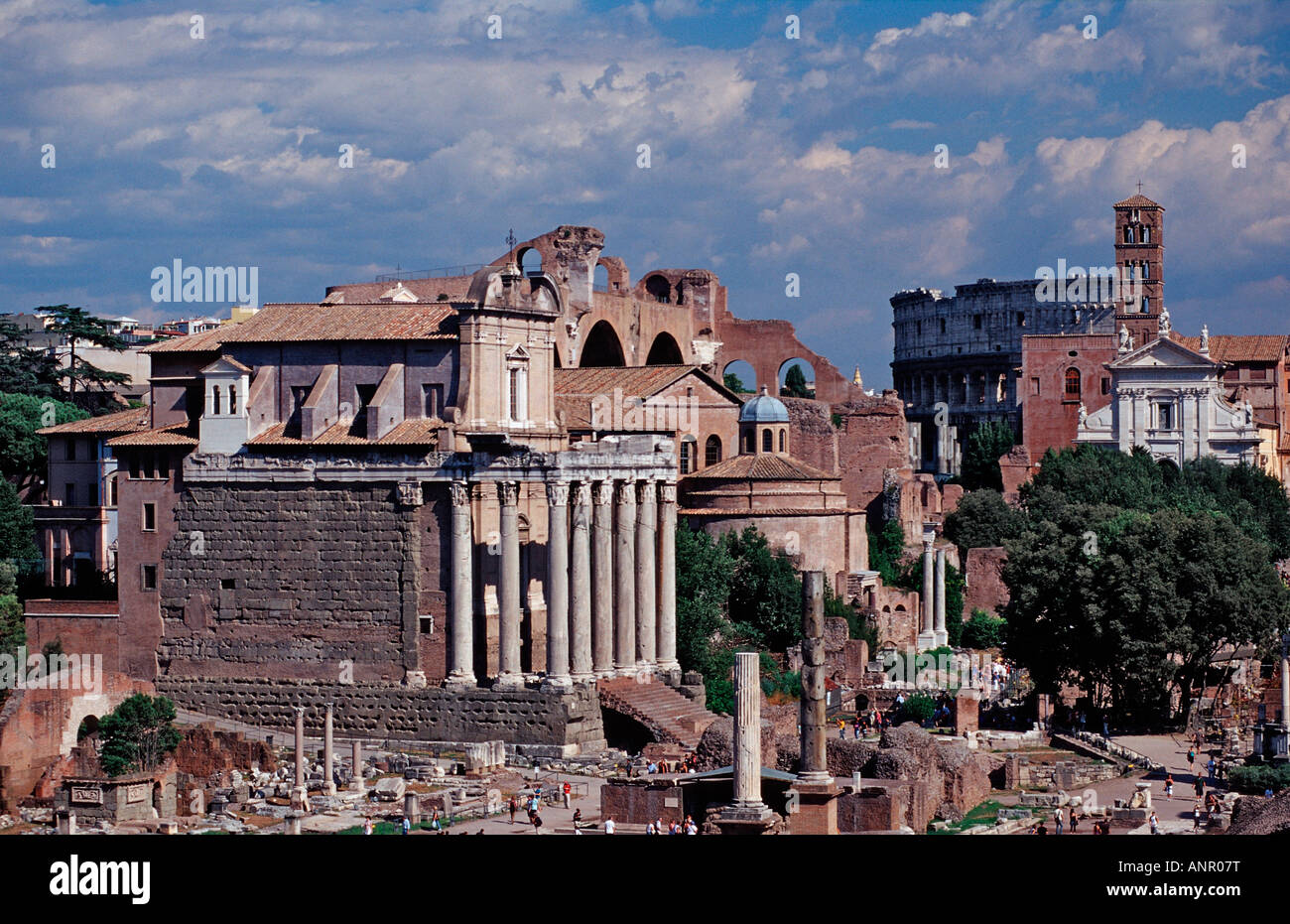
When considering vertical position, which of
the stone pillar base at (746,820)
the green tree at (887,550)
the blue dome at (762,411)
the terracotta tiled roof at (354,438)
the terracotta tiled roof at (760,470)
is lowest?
the stone pillar base at (746,820)

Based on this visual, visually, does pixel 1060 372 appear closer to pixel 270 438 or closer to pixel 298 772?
pixel 270 438

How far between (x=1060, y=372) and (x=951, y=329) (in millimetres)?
64370

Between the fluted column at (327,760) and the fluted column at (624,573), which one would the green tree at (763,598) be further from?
the fluted column at (327,760)

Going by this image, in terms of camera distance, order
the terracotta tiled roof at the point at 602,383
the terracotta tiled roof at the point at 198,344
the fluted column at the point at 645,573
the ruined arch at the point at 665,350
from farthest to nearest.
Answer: the ruined arch at the point at 665,350 → the terracotta tiled roof at the point at 602,383 → the terracotta tiled roof at the point at 198,344 → the fluted column at the point at 645,573

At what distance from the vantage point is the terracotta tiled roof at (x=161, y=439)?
58.4 metres

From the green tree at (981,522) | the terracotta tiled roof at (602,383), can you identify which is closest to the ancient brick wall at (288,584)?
the terracotta tiled roof at (602,383)

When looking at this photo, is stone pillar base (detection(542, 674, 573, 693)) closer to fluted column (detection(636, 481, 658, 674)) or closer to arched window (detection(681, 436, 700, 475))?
fluted column (detection(636, 481, 658, 674))

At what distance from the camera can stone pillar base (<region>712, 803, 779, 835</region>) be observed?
41.0 m

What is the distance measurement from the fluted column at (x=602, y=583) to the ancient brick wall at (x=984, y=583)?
27824 mm

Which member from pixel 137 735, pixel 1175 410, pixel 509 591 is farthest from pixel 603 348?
pixel 1175 410

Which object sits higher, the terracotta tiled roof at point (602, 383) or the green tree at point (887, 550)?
the terracotta tiled roof at point (602, 383)

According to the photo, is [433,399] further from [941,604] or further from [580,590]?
[941,604]

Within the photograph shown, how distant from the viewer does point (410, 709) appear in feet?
182
